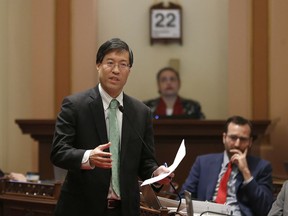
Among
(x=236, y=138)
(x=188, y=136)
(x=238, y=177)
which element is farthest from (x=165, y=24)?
(x=238, y=177)

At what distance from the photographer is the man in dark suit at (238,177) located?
196 inches

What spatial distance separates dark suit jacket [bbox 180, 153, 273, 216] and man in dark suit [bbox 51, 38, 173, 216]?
5.66 ft

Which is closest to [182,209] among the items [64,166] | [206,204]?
[206,204]

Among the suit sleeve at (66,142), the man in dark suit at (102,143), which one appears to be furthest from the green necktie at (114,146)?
the suit sleeve at (66,142)

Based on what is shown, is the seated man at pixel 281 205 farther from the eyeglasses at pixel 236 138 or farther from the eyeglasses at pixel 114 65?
the eyeglasses at pixel 114 65

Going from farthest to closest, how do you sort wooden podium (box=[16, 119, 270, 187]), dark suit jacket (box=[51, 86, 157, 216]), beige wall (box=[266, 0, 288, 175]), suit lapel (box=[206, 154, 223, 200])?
beige wall (box=[266, 0, 288, 175]) < wooden podium (box=[16, 119, 270, 187]) < suit lapel (box=[206, 154, 223, 200]) < dark suit jacket (box=[51, 86, 157, 216])

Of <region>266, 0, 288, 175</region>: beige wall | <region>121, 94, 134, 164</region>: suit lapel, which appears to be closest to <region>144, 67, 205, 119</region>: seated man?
<region>266, 0, 288, 175</region>: beige wall

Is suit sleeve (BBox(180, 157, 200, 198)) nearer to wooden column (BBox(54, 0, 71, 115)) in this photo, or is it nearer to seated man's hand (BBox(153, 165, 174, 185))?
seated man's hand (BBox(153, 165, 174, 185))

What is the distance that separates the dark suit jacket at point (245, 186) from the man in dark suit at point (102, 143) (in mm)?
1726

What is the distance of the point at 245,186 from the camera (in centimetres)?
497

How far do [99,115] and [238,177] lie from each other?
204 cm

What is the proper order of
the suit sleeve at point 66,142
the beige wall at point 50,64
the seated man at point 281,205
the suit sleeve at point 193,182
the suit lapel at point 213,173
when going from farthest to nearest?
1. the beige wall at point 50,64
2. the suit sleeve at point 193,182
3. the suit lapel at point 213,173
4. the seated man at point 281,205
5. the suit sleeve at point 66,142

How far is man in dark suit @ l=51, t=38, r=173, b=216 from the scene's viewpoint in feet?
10.7

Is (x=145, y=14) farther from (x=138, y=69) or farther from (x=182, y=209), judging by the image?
(x=182, y=209)
